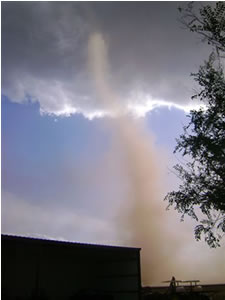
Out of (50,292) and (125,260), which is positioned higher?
(125,260)

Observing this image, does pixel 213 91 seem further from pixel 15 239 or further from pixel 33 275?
pixel 33 275

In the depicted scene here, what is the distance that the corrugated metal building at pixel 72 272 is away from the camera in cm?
2091

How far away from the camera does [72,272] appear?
2350 cm

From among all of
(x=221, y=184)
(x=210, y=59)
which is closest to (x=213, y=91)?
(x=210, y=59)

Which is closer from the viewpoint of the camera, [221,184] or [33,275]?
[221,184]

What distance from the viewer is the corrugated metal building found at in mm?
20906

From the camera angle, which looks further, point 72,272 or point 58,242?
point 72,272

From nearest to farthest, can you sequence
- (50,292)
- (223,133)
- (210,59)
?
1. (223,133)
2. (210,59)
3. (50,292)

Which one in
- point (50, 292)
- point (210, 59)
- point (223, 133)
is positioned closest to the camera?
point (223, 133)

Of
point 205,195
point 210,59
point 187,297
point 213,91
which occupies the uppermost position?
point 210,59

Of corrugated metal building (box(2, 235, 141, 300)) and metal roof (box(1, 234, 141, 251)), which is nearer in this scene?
metal roof (box(1, 234, 141, 251))

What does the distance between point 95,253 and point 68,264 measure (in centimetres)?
198

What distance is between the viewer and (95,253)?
23.0m

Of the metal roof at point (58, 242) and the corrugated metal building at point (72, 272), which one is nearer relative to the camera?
the metal roof at point (58, 242)
